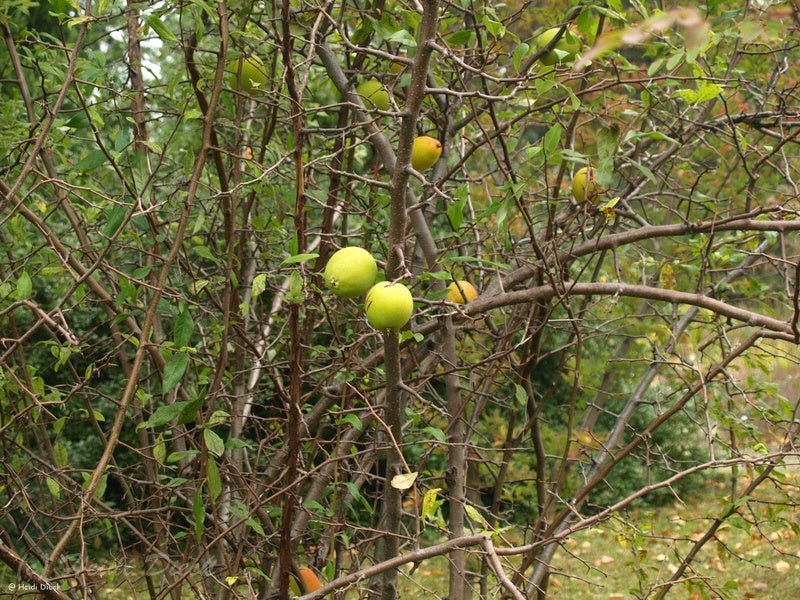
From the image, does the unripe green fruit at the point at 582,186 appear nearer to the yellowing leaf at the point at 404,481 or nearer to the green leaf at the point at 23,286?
the yellowing leaf at the point at 404,481

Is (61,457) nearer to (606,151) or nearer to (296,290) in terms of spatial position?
(296,290)

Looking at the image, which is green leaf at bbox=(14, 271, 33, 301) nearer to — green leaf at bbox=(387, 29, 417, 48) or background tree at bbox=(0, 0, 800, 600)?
background tree at bbox=(0, 0, 800, 600)

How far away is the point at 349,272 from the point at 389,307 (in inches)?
5.7

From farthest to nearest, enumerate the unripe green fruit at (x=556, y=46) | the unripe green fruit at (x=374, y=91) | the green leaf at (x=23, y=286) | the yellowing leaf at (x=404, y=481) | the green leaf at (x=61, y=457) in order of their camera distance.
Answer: the green leaf at (x=61, y=457)
the unripe green fruit at (x=374, y=91)
the unripe green fruit at (x=556, y=46)
the green leaf at (x=23, y=286)
the yellowing leaf at (x=404, y=481)

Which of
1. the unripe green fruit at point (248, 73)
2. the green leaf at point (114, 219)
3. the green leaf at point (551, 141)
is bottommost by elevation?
the green leaf at point (114, 219)

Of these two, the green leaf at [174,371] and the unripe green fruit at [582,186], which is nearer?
the green leaf at [174,371]

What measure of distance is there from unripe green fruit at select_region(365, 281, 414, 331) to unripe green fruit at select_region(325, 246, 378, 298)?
92 mm

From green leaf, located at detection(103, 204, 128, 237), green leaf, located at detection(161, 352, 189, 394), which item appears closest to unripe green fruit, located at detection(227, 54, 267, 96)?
green leaf, located at detection(103, 204, 128, 237)

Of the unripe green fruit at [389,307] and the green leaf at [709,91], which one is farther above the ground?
the green leaf at [709,91]

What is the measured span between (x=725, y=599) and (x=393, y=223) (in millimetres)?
1271

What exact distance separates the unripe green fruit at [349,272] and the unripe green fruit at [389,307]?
92 mm

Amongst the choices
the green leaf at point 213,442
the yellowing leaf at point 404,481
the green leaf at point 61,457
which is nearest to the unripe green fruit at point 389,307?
the yellowing leaf at point 404,481

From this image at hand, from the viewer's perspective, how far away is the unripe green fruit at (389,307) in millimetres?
1538

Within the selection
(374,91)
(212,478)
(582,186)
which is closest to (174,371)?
(212,478)
